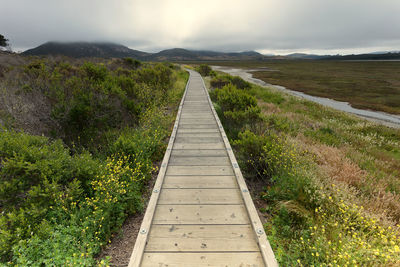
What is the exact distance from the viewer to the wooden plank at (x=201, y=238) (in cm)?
241

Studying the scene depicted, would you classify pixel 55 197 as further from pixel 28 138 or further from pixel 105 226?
pixel 28 138

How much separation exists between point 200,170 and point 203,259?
6.52 ft

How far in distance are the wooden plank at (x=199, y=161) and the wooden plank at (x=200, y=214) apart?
4.52 feet

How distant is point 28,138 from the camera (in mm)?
3348

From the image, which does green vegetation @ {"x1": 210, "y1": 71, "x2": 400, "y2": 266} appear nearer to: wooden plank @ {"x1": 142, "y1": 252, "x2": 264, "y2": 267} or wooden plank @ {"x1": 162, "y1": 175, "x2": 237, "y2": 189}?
wooden plank @ {"x1": 142, "y1": 252, "x2": 264, "y2": 267}

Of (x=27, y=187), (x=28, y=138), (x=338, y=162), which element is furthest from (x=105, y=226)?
(x=338, y=162)

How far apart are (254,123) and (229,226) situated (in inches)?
203

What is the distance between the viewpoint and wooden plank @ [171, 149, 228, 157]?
4.79 m

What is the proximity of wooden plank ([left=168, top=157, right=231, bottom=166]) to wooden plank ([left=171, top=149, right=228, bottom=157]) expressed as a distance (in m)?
0.15

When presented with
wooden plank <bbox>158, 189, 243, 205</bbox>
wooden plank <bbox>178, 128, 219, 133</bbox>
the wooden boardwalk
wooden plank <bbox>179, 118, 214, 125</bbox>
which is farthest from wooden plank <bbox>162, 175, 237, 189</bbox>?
wooden plank <bbox>179, 118, 214, 125</bbox>

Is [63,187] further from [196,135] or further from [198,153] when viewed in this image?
[196,135]

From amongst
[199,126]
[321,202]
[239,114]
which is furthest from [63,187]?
[239,114]

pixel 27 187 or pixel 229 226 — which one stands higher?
pixel 27 187

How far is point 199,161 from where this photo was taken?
14.8ft
